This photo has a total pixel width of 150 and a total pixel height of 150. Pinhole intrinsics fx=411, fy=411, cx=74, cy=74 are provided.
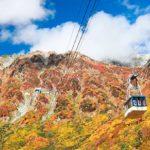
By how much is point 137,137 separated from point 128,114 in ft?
355

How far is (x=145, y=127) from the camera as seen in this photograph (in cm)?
16338

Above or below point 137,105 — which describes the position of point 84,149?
above

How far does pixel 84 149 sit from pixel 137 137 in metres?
30.8

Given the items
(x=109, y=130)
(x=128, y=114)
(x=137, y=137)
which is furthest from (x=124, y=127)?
(x=128, y=114)

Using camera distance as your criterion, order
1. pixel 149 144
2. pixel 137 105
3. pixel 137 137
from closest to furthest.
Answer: pixel 137 105, pixel 149 144, pixel 137 137

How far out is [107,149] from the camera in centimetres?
16825

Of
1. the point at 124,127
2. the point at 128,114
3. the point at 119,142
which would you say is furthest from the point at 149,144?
the point at 128,114

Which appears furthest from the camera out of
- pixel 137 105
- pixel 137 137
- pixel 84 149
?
pixel 84 149

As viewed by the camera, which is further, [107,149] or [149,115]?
[149,115]

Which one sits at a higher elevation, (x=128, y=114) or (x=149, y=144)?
(x=149, y=144)

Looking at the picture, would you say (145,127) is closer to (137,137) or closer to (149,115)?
(137,137)

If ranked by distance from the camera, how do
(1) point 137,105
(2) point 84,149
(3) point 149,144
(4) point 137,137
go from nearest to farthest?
(1) point 137,105 → (3) point 149,144 → (4) point 137,137 → (2) point 84,149

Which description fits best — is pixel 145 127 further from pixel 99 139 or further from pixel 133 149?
pixel 99 139

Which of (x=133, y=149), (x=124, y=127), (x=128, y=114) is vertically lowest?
(x=128, y=114)
